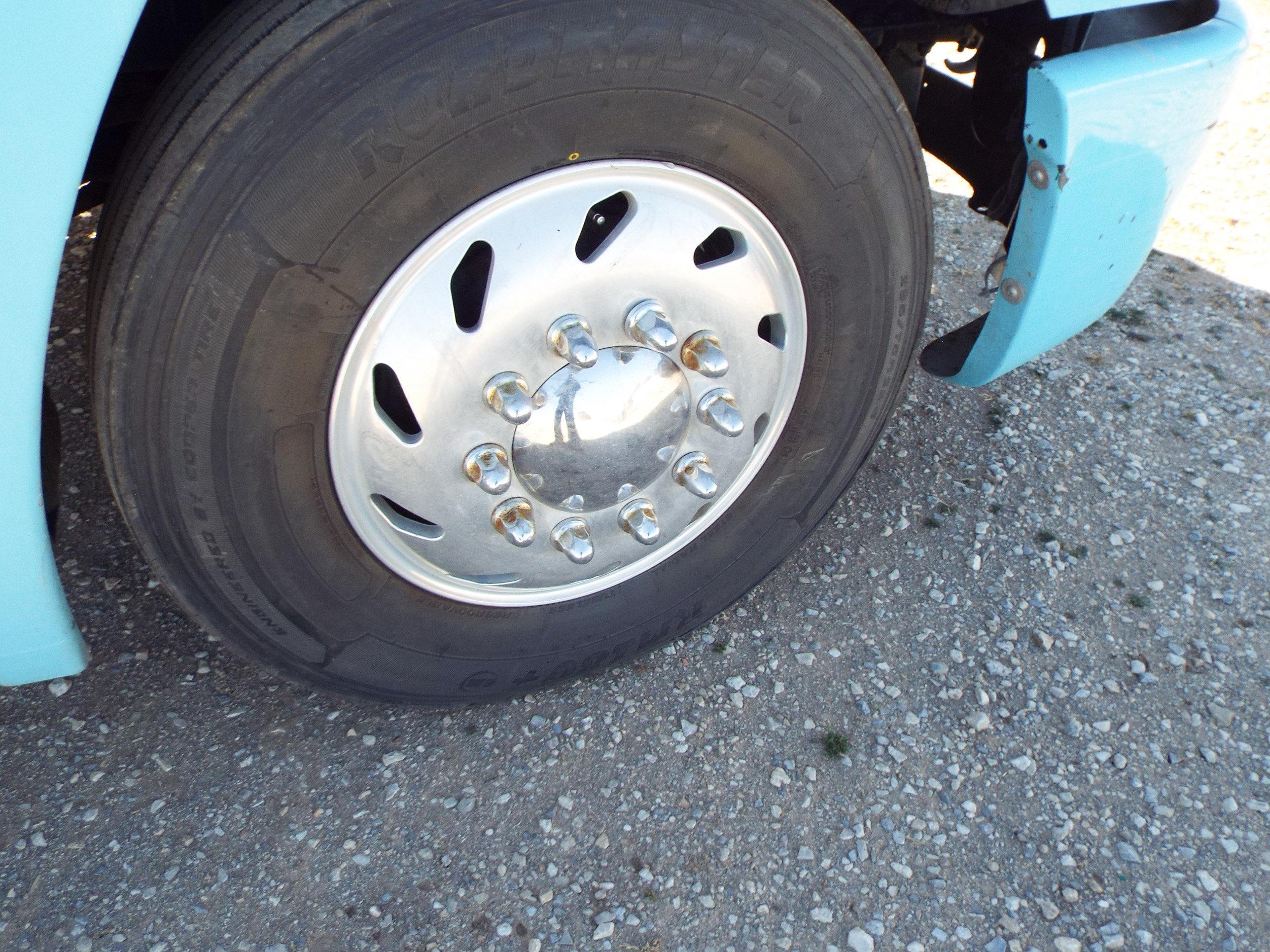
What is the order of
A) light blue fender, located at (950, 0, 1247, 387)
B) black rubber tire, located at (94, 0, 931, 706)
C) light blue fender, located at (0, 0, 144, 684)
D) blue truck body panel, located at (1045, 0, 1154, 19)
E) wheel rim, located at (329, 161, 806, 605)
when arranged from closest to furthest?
light blue fender, located at (0, 0, 144, 684) → black rubber tire, located at (94, 0, 931, 706) → wheel rim, located at (329, 161, 806, 605) → blue truck body panel, located at (1045, 0, 1154, 19) → light blue fender, located at (950, 0, 1247, 387)

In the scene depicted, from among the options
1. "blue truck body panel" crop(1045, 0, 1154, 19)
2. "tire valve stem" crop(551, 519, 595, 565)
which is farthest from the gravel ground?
"blue truck body panel" crop(1045, 0, 1154, 19)

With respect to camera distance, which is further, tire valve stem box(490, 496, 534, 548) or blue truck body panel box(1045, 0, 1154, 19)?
tire valve stem box(490, 496, 534, 548)

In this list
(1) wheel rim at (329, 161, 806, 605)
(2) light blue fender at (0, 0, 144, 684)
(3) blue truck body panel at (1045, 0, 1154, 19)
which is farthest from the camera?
(3) blue truck body panel at (1045, 0, 1154, 19)

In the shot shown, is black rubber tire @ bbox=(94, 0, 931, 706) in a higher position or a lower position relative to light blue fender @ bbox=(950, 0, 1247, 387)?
higher

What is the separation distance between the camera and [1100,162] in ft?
5.32

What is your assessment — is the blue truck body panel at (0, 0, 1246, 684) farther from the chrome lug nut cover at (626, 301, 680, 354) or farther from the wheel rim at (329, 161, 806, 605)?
the chrome lug nut cover at (626, 301, 680, 354)

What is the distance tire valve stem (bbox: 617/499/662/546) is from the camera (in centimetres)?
169

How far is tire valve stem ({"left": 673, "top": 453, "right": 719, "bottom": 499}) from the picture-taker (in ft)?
5.55

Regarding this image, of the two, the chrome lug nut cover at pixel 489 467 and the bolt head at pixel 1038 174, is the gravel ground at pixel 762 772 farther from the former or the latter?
the bolt head at pixel 1038 174

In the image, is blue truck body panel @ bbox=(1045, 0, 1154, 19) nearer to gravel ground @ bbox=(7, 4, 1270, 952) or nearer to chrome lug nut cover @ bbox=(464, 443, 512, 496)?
chrome lug nut cover @ bbox=(464, 443, 512, 496)

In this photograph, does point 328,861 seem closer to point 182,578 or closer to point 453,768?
point 453,768

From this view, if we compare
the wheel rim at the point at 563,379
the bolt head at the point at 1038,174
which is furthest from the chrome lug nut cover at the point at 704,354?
the bolt head at the point at 1038,174

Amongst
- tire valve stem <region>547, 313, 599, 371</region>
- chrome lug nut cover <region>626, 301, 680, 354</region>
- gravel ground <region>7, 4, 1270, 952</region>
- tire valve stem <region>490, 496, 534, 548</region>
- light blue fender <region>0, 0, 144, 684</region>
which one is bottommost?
gravel ground <region>7, 4, 1270, 952</region>

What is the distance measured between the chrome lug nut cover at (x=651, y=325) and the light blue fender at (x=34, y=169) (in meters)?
0.73
